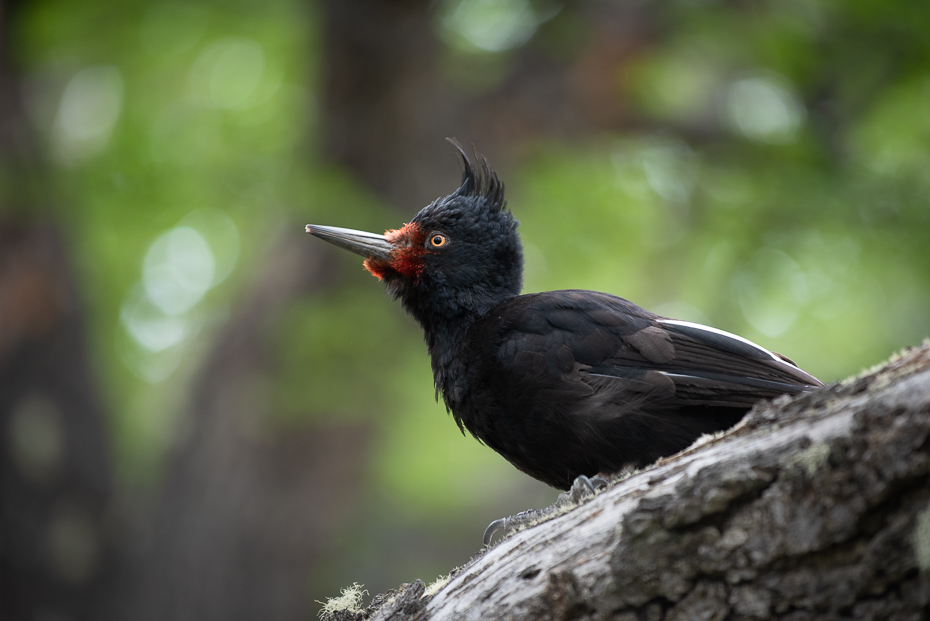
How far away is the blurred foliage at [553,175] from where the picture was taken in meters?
6.09

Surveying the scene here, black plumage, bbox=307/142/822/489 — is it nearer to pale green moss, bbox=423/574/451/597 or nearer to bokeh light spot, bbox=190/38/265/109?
pale green moss, bbox=423/574/451/597

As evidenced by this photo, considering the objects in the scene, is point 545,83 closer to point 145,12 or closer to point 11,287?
point 145,12

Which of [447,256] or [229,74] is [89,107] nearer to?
[229,74]

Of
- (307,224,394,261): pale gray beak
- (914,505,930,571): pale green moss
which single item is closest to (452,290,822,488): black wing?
(307,224,394,261): pale gray beak

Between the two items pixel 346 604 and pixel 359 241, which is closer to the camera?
pixel 346 604

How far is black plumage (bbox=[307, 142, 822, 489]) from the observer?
297 cm

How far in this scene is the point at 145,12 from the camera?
23.0 feet

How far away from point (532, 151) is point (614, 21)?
51.1 inches

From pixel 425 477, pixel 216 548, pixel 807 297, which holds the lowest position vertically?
pixel 216 548

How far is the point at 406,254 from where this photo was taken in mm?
3900

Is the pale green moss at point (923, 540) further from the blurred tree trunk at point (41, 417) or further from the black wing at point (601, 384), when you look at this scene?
the blurred tree trunk at point (41, 417)

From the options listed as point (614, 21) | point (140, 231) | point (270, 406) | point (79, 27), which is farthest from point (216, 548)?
point (614, 21)

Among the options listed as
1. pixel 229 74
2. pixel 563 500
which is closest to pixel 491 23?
pixel 229 74

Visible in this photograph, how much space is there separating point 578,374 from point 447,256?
3.42 feet
